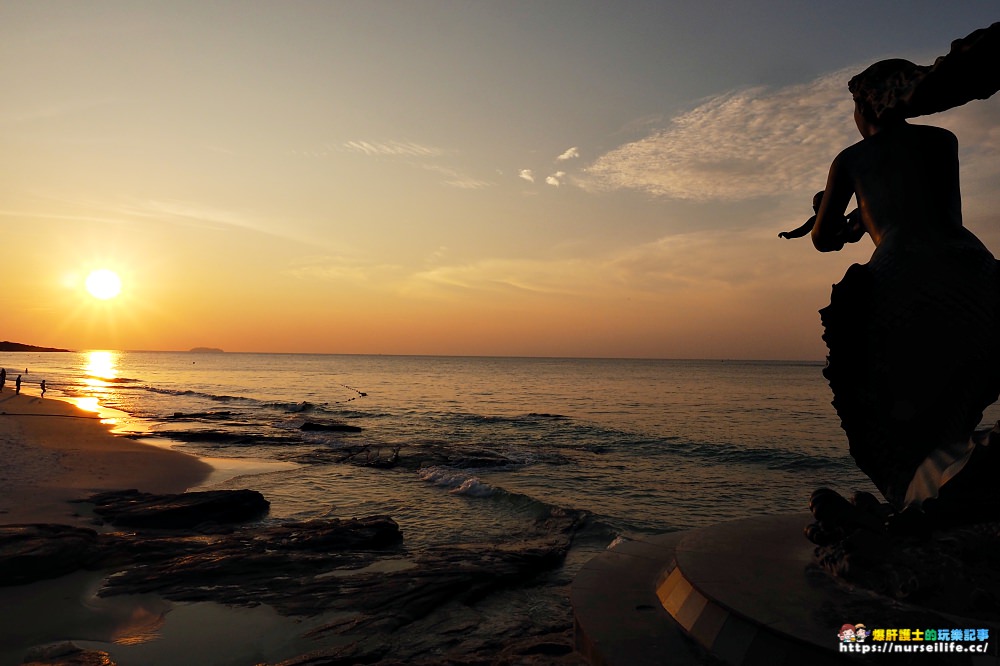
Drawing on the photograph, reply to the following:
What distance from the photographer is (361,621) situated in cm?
623

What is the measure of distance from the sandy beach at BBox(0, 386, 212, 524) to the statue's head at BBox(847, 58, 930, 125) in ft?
40.2

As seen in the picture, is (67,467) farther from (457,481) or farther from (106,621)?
(106,621)

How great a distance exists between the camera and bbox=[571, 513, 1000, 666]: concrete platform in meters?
3.43

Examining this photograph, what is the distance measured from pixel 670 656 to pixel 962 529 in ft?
6.43

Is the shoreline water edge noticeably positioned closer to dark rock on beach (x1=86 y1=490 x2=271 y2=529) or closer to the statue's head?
dark rock on beach (x1=86 y1=490 x2=271 y2=529)

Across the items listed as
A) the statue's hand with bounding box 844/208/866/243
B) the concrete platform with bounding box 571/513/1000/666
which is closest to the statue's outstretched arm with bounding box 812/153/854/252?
the statue's hand with bounding box 844/208/866/243

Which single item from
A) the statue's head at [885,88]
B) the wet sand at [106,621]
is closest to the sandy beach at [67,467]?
the wet sand at [106,621]

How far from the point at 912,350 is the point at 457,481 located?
13.4 meters

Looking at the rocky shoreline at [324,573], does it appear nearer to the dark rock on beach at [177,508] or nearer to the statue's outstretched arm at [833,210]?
the dark rock on beach at [177,508]

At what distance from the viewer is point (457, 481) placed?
1642 centimetres

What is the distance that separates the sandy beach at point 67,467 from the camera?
10941 mm

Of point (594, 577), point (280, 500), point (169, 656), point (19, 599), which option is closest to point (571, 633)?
point (594, 577)

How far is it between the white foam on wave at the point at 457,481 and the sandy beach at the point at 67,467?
599 cm

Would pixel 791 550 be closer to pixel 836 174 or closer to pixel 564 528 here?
pixel 836 174
